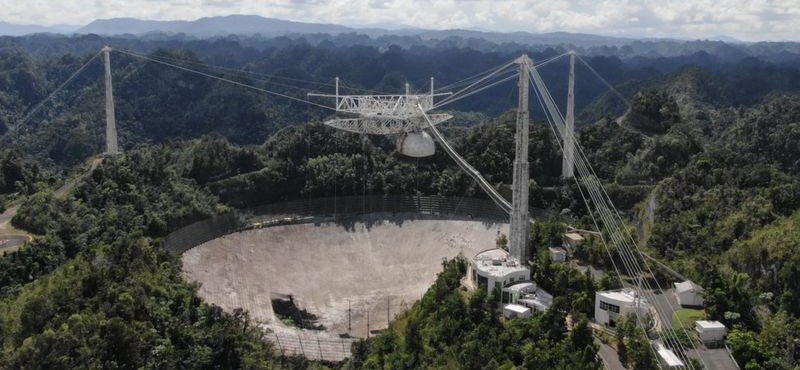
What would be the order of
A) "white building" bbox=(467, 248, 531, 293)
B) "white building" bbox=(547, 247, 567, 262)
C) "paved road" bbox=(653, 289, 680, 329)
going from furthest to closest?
"white building" bbox=(547, 247, 567, 262)
"white building" bbox=(467, 248, 531, 293)
"paved road" bbox=(653, 289, 680, 329)

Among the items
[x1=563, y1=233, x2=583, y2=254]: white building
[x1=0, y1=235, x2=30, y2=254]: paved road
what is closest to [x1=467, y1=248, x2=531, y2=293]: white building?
[x1=563, y1=233, x2=583, y2=254]: white building

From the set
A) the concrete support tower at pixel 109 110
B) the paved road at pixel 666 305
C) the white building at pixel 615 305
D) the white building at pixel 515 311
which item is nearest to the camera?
the white building at pixel 615 305

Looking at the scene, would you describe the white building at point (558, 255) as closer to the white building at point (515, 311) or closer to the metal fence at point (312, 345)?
the white building at point (515, 311)

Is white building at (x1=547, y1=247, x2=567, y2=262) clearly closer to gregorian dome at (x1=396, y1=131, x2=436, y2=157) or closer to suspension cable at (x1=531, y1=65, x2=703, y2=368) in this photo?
suspension cable at (x1=531, y1=65, x2=703, y2=368)

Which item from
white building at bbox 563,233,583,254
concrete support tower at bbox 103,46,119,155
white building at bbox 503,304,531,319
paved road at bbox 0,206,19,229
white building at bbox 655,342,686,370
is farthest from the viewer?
concrete support tower at bbox 103,46,119,155

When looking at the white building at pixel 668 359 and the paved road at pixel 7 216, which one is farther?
the paved road at pixel 7 216

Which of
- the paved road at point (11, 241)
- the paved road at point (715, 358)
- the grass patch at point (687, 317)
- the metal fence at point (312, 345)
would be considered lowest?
the metal fence at point (312, 345)

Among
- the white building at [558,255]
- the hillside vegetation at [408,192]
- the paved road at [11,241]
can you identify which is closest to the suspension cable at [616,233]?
the hillside vegetation at [408,192]
